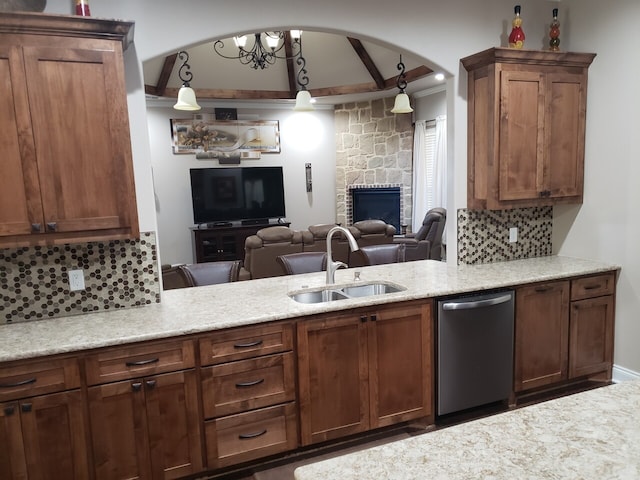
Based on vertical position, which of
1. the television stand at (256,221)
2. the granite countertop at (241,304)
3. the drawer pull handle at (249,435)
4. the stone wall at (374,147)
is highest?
the stone wall at (374,147)

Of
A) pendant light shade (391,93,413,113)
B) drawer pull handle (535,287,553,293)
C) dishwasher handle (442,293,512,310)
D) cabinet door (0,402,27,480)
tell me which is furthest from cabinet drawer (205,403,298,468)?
pendant light shade (391,93,413,113)

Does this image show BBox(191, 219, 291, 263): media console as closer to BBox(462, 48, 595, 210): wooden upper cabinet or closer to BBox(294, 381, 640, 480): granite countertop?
BBox(462, 48, 595, 210): wooden upper cabinet

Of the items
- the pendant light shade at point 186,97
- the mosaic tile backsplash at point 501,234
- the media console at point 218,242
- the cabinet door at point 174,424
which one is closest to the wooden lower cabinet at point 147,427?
Answer: the cabinet door at point 174,424

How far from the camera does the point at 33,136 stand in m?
2.07

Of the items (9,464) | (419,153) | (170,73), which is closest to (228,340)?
(9,464)

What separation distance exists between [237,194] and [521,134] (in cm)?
559

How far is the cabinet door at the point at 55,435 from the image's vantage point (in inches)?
78.3

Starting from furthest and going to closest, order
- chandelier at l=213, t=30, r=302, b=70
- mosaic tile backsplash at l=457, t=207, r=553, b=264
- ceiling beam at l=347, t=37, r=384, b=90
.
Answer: ceiling beam at l=347, t=37, r=384, b=90 < chandelier at l=213, t=30, r=302, b=70 < mosaic tile backsplash at l=457, t=207, r=553, b=264

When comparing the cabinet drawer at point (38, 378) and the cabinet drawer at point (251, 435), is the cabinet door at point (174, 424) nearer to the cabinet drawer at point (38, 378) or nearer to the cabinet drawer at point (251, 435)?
the cabinet drawer at point (251, 435)

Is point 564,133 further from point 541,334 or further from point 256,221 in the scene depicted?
point 256,221

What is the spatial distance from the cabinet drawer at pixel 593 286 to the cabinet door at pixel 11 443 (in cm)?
333

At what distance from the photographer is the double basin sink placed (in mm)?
2857

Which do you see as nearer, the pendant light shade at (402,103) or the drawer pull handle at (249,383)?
the drawer pull handle at (249,383)

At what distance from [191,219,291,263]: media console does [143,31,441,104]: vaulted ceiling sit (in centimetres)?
215
